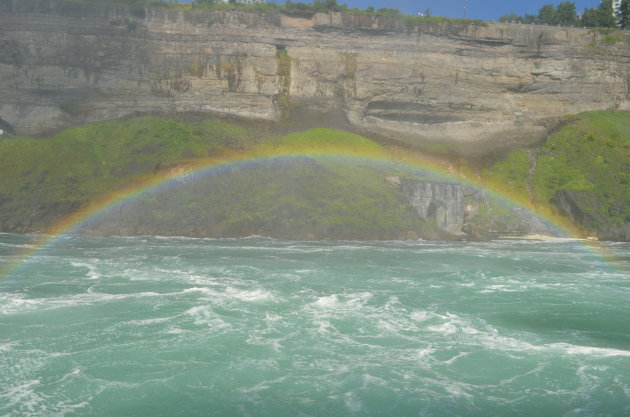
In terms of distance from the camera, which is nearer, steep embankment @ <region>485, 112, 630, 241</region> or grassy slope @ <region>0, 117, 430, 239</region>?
grassy slope @ <region>0, 117, 430, 239</region>

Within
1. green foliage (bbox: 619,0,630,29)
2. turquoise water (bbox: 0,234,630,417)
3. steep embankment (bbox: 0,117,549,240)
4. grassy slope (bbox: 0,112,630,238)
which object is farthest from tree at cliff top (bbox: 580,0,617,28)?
turquoise water (bbox: 0,234,630,417)

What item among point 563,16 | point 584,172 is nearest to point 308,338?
point 584,172

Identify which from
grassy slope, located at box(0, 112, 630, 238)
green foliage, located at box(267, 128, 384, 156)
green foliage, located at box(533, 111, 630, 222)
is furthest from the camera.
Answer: green foliage, located at box(267, 128, 384, 156)

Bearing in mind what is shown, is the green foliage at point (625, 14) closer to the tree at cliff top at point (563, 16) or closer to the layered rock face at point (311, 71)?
the tree at cliff top at point (563, 16)

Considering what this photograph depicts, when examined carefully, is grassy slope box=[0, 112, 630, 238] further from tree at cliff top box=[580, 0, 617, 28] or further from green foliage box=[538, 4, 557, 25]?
green foliage box=[538, 4, 557, 25]

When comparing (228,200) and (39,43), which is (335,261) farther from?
(39,43)

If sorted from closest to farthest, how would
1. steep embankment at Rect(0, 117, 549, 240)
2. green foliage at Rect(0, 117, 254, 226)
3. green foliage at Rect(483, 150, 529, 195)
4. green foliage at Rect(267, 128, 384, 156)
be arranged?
1. steep embankment at Rect(0, 117, 549, 240)
2. green foliage at Rect(0, 117, 254, 226)
3. green foliage at Rect(483, 150, 529, 195)
4. green foliage at Rect(267, 128, 384, 156)

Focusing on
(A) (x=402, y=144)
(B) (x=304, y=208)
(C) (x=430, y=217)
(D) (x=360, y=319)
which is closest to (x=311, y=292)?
(D) (x=360, y=319)
